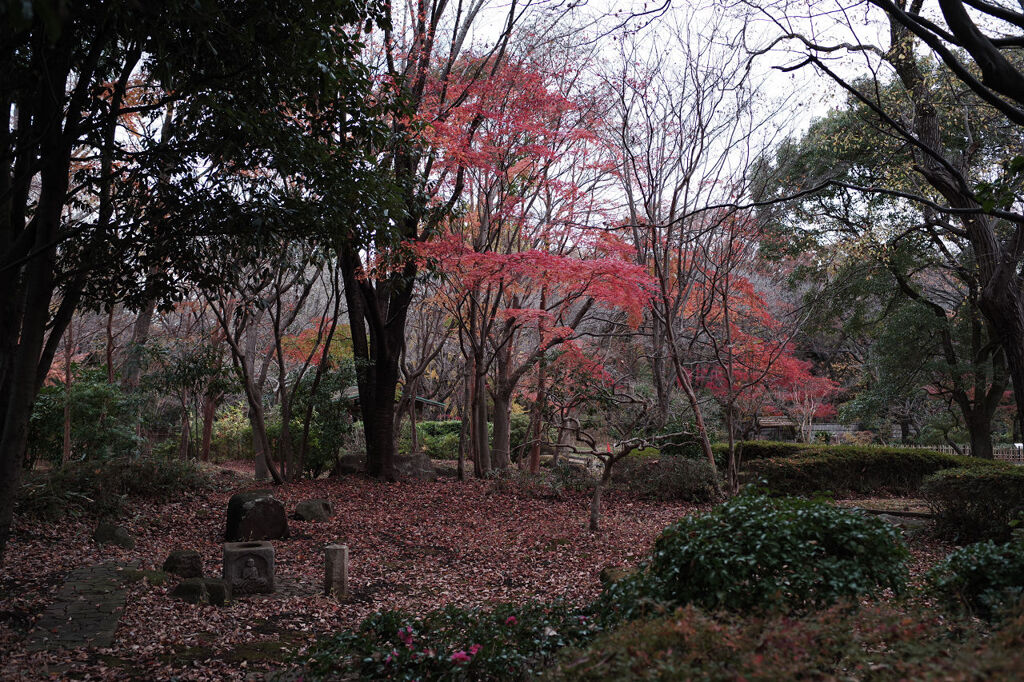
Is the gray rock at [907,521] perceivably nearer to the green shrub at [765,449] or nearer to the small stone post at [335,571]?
the green shrub at [765,449]

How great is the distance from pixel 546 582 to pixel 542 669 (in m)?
2.85

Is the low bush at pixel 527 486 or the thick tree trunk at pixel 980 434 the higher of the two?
the thick tree trunk at pixel 980 434

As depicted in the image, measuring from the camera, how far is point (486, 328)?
10.7m

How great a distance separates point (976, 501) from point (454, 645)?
591 cm

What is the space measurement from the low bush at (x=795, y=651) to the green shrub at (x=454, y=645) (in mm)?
619

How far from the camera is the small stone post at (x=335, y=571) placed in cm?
539

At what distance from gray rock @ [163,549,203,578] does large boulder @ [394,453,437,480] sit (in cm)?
499

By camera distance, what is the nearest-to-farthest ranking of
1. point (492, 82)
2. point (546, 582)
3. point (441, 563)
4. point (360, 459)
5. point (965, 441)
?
1. point (546, 582)
2. point (441, 563)
3. point (492, 82)
4. point (360, 459)
5. point (965, 441)

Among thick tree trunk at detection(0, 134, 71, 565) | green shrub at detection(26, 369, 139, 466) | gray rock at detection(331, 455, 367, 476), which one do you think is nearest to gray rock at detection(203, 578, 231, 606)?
thick tree trunk at detection(0, 134, 71, 565)

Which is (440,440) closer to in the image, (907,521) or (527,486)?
(527,486)

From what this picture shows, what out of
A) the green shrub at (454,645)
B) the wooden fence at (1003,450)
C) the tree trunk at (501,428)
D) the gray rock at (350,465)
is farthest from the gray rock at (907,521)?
the wooden fence at (1003,450)

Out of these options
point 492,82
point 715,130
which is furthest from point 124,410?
point 715,130

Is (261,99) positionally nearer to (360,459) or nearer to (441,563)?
(441,563)

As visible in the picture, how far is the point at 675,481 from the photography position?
30.7 feet
